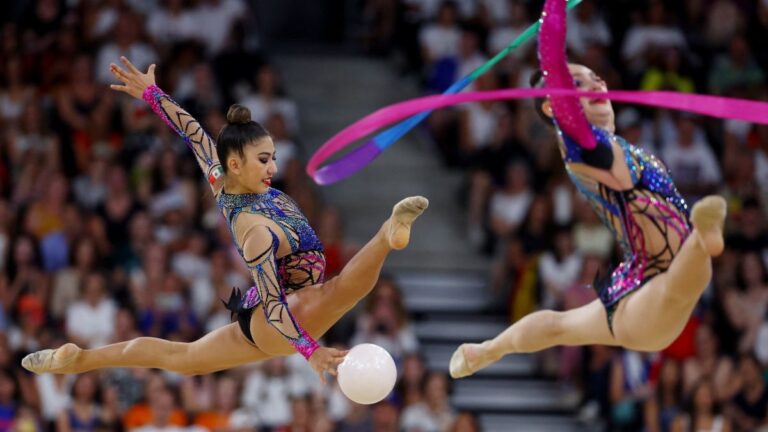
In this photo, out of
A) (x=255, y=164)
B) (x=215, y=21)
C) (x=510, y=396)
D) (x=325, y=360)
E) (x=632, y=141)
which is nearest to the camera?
(x=325, y=360)

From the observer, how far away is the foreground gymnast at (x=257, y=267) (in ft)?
17.8

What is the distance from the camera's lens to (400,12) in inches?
494

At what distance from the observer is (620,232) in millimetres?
5520

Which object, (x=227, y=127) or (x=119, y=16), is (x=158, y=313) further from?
(x=227, y=127)

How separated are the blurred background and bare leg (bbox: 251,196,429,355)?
10.9 feet

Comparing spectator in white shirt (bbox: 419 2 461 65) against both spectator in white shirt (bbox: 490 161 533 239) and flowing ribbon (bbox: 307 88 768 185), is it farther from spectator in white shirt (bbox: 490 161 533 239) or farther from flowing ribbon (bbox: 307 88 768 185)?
flowing ribbon (bbox: 307 88 768 185)

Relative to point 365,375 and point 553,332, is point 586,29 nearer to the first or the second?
point 553,332

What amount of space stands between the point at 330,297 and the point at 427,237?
18.9 ft

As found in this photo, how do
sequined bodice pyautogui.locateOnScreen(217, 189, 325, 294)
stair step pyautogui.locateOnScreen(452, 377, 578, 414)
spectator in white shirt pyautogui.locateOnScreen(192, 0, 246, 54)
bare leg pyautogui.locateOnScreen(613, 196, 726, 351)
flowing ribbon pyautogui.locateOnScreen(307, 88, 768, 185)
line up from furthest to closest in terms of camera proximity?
spectator in white shirt pyautogui.locateOnScreen(192, 0, 246, 54) < stair step pyautogui.locateOnScreen(452, 377, 578, 414) < sequined bodice pyautogui.locateOnScreen(217, 189, 325, 294) < flowing ribbon pyautogui.locateOnScreen(307, 88, 768, 185) < bare leg pyautogui.locateOnScreen(613, 196, 726, 351)

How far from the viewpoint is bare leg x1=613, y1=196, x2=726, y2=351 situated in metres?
4.80

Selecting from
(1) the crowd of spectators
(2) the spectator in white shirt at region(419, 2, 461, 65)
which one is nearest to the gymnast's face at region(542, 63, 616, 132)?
(1) the crowd of spectators

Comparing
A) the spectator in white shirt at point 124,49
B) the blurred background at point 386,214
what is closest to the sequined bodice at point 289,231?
the blurred background at point 386,214

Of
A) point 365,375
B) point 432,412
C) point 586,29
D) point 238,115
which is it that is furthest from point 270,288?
point 586,29

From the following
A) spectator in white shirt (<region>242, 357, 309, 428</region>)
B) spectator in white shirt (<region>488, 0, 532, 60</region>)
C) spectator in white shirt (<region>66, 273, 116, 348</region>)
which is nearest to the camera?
spectator in white shirt (<region>242, 357, 309, 428</region>)
